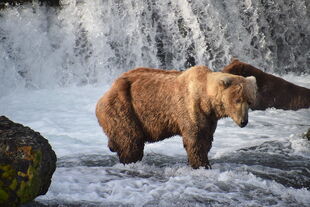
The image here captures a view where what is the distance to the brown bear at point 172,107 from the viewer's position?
588 centimetres

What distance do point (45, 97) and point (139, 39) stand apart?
318 centimetres

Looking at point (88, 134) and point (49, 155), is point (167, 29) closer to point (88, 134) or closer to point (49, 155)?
point (88, 134)

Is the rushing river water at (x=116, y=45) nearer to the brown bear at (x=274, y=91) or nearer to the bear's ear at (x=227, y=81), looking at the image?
the brown bear at (x=274, y=91)

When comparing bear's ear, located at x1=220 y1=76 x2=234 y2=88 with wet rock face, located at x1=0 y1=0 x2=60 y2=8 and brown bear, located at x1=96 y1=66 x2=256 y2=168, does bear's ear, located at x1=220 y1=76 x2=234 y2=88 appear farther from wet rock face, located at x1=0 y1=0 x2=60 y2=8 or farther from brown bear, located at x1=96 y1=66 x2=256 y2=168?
wet rock face, located at x1=0 y1=0 x2=60 y2=8

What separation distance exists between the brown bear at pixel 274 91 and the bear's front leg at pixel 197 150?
1.72 meters

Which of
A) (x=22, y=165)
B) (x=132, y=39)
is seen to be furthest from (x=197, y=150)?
(x=132, y=39)

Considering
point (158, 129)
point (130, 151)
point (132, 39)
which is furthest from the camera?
point (132, 39)

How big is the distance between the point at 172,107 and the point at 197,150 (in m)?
0.61

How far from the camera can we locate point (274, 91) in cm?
845

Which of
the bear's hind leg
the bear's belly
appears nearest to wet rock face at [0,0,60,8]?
the bear's hind leg

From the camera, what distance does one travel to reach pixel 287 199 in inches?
211

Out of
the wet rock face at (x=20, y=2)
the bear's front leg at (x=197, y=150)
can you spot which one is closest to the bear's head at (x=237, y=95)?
the bear's front leg at (x=197, y=150)

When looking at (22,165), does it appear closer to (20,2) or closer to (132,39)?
(132,39)

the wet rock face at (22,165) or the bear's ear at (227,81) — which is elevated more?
the bear's ear at (227,81)
